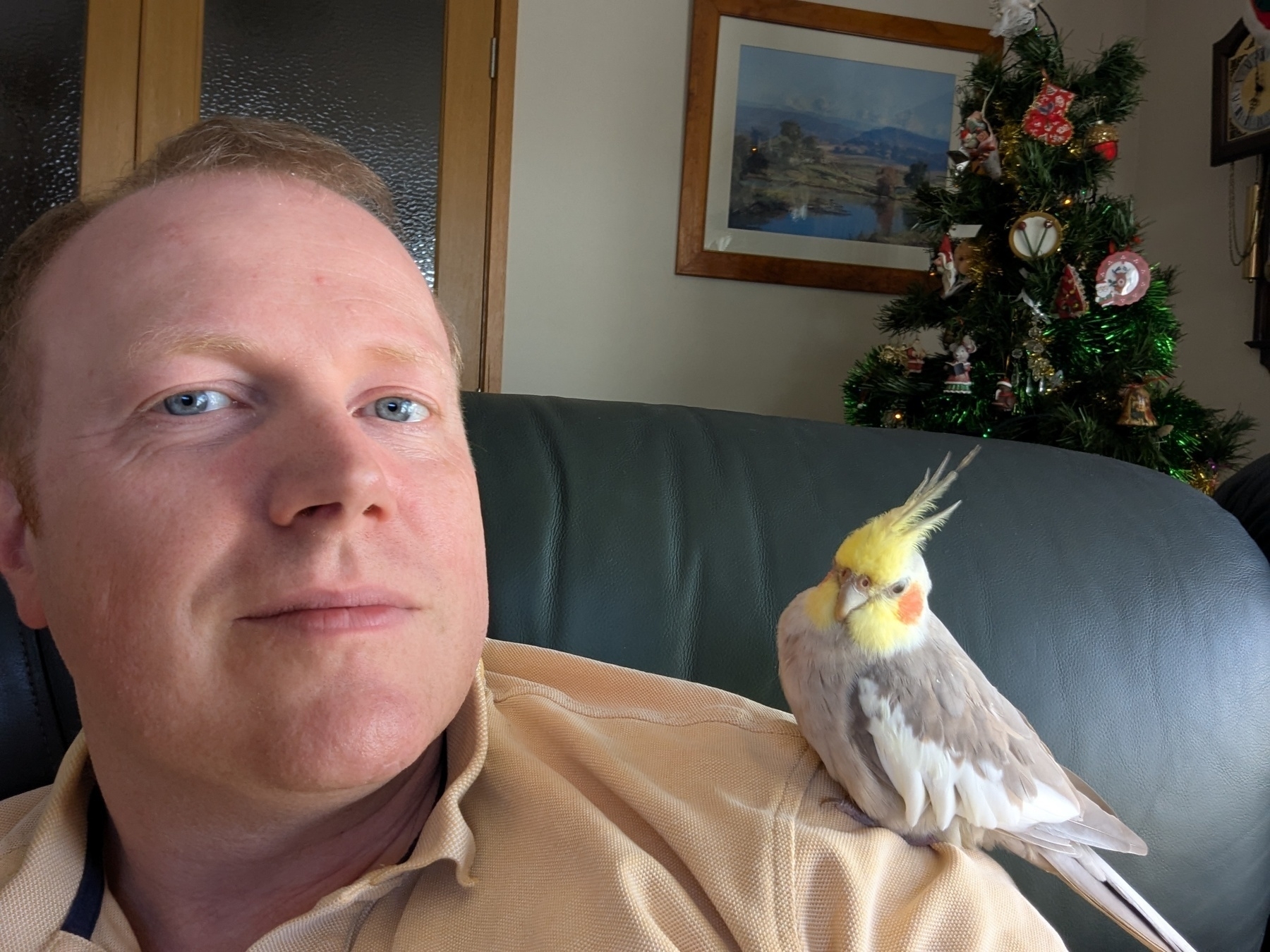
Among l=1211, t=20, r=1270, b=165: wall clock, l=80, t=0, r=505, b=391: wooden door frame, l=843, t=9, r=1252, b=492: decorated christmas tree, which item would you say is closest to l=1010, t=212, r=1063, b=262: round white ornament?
l=843, t=9, r=1252, b=492: decorated christmas tree

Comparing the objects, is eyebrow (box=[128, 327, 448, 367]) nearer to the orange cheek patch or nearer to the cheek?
the cheek

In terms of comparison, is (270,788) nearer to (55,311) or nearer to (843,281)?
(55,311)

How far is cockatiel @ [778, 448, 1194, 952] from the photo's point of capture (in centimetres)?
73

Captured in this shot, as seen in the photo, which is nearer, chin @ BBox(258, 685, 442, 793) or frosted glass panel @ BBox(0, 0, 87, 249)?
chin @ BBox(258, 685, 442, 793)

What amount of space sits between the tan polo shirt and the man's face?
11 centimetres

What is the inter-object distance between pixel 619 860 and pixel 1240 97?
2.54m

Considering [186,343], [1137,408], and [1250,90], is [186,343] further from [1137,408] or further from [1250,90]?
[1250,90]

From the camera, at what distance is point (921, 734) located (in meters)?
0.75

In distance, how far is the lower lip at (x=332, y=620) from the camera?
23.2 inches

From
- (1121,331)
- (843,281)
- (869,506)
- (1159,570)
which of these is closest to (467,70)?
(843,281)

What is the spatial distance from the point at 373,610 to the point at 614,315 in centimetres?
213

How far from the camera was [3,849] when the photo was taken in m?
0.81

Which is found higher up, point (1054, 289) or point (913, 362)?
point (1054, 289)

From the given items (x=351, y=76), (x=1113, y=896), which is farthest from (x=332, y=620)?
(x=351, y=76)
